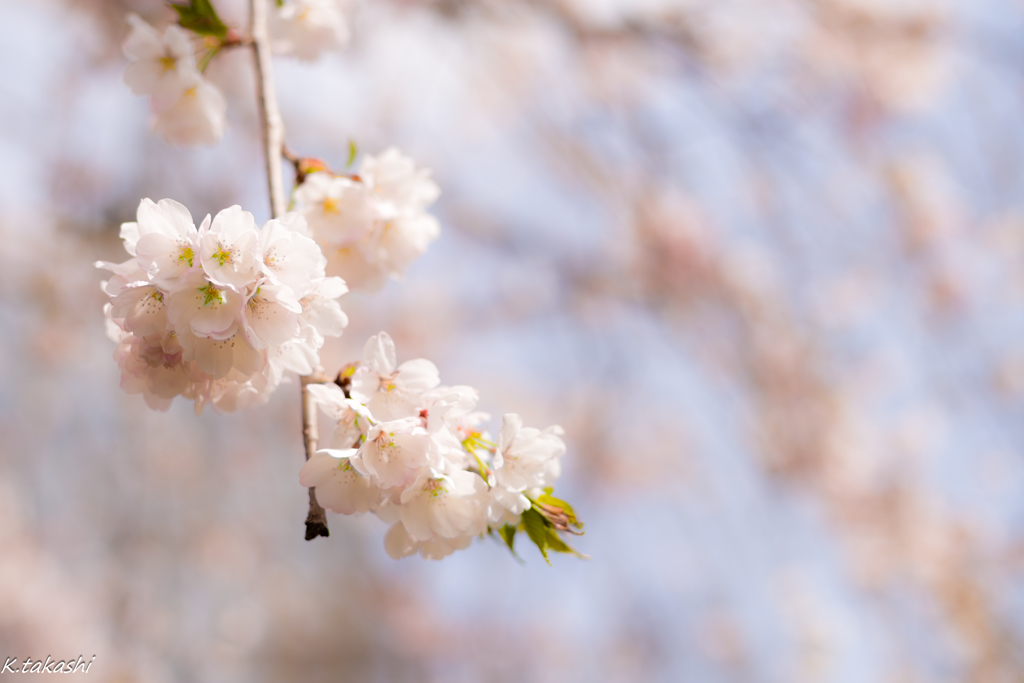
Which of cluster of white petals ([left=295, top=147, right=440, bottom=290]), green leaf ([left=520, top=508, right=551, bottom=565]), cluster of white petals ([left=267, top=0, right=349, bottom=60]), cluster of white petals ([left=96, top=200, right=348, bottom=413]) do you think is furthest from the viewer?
cluster of white petals ([left=267, top=0, right=349, bottom=60])

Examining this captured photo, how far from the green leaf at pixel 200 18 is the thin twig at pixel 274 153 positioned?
0.05 m

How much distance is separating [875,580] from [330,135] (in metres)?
4.25

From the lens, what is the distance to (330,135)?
12.4 ft

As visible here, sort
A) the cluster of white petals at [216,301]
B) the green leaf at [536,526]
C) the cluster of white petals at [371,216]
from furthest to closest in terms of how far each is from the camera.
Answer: the cluster of white petals at [371,216]
the green leaf at [536,526]
the cluster of white petals at [216,301]

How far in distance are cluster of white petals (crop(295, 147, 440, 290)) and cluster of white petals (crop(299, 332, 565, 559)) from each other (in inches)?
9.2

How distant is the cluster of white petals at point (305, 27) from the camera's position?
1026 millimetres

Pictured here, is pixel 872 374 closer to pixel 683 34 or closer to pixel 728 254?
pixel 728 254

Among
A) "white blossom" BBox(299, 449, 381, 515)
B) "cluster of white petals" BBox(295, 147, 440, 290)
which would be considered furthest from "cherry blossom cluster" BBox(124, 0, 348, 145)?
"white blossom" BBox(299, 449, 381, 515)

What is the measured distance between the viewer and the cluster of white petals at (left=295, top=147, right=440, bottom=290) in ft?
2.85

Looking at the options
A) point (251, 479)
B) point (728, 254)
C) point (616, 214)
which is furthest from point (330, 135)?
point (251, 479)

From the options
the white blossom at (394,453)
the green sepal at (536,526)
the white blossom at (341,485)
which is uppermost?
the white blossom at (394,453)

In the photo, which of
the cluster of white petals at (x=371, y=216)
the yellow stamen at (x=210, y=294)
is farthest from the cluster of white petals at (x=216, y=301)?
the cluster of white petals at (x=371, y=216)

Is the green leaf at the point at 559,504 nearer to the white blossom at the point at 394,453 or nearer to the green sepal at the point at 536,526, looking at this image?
the green sepal at the point at 536,526

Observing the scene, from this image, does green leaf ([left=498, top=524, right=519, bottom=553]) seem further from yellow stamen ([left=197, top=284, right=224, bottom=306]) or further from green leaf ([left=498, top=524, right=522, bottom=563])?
yellow stamen ([left=197, top=284, right=224, bottom=306])
